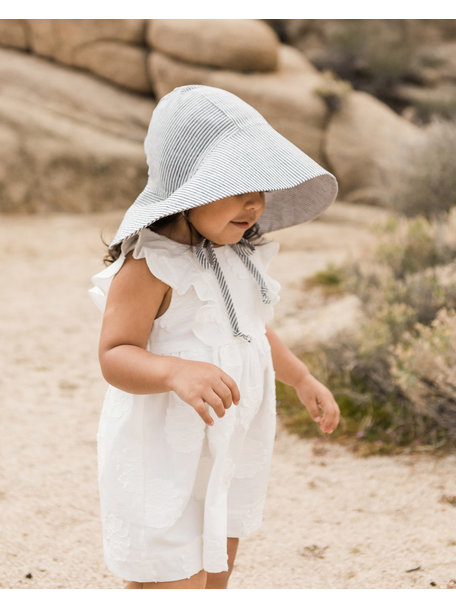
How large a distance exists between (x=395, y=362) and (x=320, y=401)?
1.31 metres

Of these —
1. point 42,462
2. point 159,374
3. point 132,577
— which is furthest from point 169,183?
point 42,462

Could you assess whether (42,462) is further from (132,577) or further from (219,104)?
(219,104)

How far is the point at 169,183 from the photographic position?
1.63 meters

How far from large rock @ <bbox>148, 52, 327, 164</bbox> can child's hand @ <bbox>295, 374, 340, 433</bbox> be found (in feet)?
28.4

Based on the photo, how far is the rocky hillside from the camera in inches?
376

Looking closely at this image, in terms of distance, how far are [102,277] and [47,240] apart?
21.6ft

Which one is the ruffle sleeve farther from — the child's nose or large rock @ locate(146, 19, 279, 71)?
large rock @ locate(146, 19, 279, 71)

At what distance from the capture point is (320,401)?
77.9 inches

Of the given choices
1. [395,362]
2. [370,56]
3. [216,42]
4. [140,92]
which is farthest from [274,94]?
[395,362]

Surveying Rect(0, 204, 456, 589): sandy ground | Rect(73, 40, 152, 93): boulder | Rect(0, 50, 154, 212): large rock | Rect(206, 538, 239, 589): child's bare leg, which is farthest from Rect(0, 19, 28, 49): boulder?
Rect(206, 538, 239, 589): child's bare leg

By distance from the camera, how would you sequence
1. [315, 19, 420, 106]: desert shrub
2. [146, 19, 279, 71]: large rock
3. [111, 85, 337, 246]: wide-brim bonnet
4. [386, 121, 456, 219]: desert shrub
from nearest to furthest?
[111, 85, 337, 246]: wide-brim bonnet
[386, 121, 456, 219]: desert shrub
[146, 19, 279, 71]: large rock
[315, 19, 420, 106]: desert shrub

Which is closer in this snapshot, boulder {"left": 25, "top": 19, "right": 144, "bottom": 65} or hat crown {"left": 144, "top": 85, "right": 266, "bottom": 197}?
hat crown {"left": 144, "top": 85, "right": 266, "bottom": 197}

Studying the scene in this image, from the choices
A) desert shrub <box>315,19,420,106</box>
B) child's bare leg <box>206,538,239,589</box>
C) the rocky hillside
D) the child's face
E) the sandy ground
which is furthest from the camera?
desert shrub <box>315,19,420,106</box>

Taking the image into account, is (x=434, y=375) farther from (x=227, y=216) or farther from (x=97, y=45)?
(x=97, y=45)
